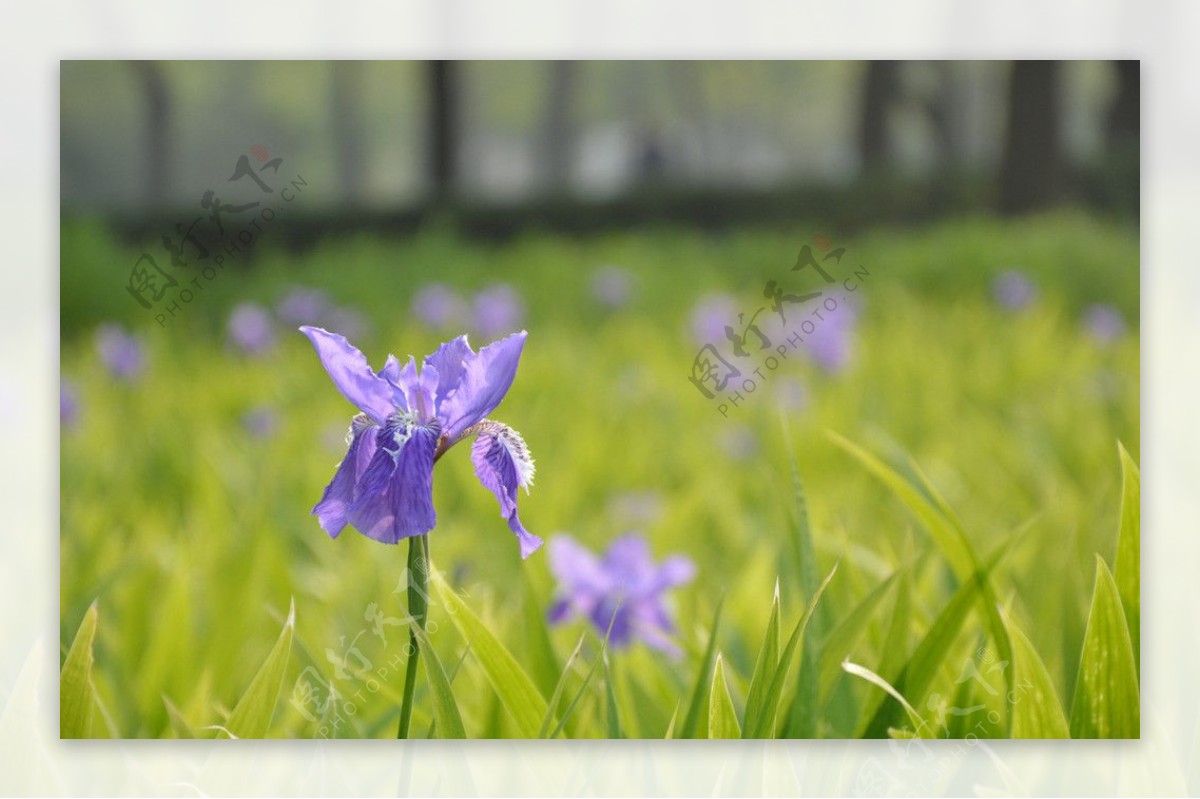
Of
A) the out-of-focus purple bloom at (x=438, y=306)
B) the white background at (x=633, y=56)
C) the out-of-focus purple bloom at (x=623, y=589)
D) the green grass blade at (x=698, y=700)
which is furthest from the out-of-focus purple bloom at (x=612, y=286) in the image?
the green grass blade at (x=698, y=700)

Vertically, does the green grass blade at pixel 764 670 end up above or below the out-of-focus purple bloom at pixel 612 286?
below

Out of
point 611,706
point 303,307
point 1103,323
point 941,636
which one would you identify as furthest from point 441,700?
point 1103,323

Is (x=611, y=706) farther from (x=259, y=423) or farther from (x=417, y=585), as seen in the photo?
(x=259, y=423)

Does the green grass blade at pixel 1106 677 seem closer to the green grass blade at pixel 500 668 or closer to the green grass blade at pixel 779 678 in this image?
the green grass blade at pixel 779 678

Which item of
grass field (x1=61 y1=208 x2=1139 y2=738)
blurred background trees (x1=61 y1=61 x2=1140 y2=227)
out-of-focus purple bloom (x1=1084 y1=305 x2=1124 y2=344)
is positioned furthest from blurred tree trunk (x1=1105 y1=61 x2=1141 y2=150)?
out-of-focus purple bloom (x1=1084 y1=305 x2=1124 y2=344)

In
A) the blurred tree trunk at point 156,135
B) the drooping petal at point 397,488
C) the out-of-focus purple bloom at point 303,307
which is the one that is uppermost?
the blurred tree trunk at point 156,135

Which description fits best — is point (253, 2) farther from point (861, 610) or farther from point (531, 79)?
point (861, 610)
